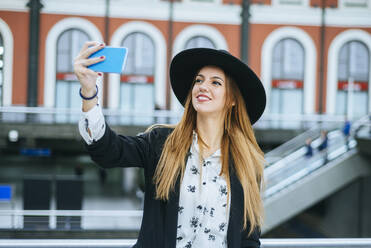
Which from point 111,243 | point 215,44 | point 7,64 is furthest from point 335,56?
point 111,243

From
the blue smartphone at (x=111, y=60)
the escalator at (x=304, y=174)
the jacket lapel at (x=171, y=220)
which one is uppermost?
the blue smartphone at (x=111, y=60)

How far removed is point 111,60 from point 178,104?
1289cm

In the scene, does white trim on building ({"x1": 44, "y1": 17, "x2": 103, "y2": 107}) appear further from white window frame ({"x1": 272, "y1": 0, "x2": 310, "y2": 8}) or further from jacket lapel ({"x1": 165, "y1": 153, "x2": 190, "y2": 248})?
jacket lapel ({"x1": 165, "y1": 153, "x2": 190, "y2": 248})

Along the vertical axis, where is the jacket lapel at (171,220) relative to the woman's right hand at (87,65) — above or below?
below

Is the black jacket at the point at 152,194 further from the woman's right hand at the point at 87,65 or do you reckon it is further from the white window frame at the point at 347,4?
the white window frame at the point at 347,4

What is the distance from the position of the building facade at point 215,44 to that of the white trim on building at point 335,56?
3cm

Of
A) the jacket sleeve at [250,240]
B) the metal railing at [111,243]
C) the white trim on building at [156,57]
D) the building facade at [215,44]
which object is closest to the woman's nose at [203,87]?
the jacket sleeve at [250,240]

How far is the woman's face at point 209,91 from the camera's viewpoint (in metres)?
1.55

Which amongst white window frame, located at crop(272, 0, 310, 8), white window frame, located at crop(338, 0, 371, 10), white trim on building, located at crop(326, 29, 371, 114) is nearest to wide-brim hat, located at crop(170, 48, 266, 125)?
white trim on building, located at crop(326, 29, 371, 114)

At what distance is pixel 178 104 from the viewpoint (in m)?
14.1

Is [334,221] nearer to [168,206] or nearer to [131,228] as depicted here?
[131,228]

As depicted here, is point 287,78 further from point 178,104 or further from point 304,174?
point 304,174

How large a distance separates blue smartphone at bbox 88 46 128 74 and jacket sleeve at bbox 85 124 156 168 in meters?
0.20

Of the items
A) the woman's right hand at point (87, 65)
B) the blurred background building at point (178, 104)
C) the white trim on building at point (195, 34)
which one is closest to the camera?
the woman's right hand at point (87, 65)
